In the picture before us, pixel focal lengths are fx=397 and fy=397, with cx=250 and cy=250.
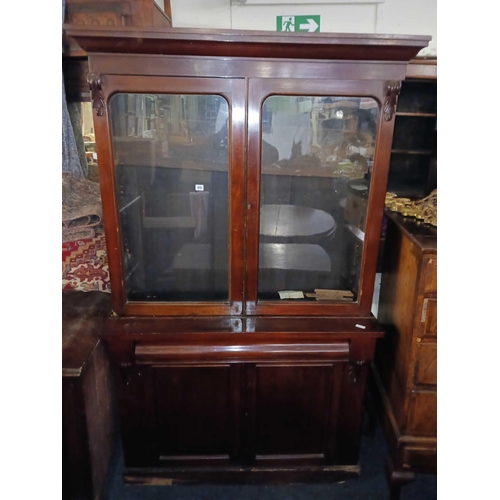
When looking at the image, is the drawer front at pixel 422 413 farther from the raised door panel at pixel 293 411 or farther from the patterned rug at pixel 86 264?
the patterned rug at pixel 86 264

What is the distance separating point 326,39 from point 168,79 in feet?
1.54

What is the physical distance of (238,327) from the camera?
4.59 ft

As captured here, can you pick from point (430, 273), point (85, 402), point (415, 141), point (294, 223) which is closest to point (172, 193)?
→ point (294, 223)

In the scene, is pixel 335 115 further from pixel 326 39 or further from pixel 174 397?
pixel 174 397

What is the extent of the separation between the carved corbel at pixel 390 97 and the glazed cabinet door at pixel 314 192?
0.01 meters

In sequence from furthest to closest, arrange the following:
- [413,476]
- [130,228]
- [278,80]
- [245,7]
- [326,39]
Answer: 1. [245,7]
2. [413,476]
3. [130,228]
4. [278,80]
5. [326,39]

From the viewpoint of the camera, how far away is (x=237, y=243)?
1.36 m

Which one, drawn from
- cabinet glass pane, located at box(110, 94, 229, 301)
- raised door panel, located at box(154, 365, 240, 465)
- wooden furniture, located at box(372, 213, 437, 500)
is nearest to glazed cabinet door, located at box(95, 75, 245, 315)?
cabinet glass pane, located at box(110, 94, 229, 301)

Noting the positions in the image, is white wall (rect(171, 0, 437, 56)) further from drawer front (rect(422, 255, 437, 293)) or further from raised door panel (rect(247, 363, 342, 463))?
raised door panel (rect(247, 363, 342, 463))

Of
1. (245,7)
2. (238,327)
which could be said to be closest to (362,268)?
(238,327)

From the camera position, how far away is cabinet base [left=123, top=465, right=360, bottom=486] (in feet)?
5.22

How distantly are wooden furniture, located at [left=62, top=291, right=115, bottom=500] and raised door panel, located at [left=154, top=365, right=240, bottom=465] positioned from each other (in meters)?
0.22

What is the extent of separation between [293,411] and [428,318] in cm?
61

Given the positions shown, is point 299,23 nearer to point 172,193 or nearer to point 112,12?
point 112,12
